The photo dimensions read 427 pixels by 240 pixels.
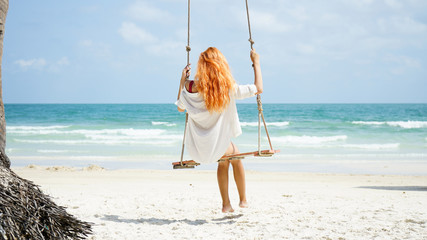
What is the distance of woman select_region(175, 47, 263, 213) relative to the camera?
3308 millimetres

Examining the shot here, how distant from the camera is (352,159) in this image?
419 inches

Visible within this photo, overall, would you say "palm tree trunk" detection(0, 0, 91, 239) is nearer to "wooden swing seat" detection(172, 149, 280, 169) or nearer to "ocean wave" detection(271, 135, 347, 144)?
"wooden swing seat" detection(172, 149, 280, 169)

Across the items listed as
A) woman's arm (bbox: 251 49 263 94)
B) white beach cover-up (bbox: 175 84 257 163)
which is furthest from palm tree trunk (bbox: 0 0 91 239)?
woman's arm (bbox: 251 49 263 94)

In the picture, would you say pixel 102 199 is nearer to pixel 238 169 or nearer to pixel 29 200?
pixel 238 169

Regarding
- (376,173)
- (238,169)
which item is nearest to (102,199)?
(238,169)

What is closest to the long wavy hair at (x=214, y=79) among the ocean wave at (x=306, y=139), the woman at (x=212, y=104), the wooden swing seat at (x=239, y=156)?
the woman at (x=212, y=104)

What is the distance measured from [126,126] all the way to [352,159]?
15837mm

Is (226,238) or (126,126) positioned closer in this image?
(226,238)

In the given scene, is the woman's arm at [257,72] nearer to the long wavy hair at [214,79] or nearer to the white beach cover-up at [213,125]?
the white beach cover-up at [213,125]

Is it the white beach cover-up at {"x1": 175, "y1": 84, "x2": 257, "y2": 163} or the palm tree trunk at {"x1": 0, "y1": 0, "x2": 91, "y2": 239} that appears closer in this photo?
the palm tree trunk at {"x1": 0, "y1": 0, "x2": 91, "y2": 239}

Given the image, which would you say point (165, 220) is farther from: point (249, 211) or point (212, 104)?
point (212, 104)

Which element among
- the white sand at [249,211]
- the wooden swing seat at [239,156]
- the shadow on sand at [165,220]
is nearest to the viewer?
the wooden swing seat at [239,156]

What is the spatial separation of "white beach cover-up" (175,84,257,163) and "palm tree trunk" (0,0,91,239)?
3.52ft

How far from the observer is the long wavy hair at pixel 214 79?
3.28 metres
